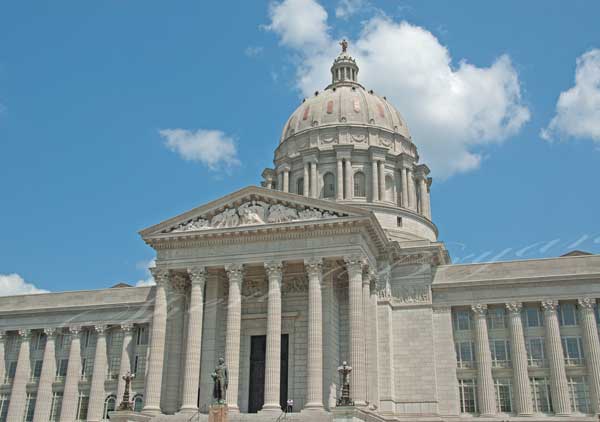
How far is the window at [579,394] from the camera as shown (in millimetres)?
44562

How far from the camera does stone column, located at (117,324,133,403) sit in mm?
52531

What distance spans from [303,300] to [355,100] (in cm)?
2556

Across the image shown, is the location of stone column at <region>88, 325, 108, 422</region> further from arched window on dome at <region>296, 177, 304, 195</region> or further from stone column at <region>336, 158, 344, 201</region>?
stone column at <region>336, 158, 344, 201</region>

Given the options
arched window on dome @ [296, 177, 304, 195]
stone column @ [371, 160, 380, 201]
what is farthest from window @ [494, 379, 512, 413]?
arched window on dome @ [296, 177, 304, 195]

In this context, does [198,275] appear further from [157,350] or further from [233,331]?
[157,350]

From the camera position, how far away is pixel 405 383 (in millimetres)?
46688

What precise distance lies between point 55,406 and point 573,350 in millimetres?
38985

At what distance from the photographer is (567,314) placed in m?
46.7

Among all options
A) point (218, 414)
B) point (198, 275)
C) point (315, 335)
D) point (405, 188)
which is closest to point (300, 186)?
point (405, 188)

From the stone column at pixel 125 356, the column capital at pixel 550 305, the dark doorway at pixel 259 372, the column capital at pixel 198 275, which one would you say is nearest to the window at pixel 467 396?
the column capital at pixel 550 305

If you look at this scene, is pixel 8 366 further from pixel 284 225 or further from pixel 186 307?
pixel 284 225

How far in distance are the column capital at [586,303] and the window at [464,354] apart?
7.60m

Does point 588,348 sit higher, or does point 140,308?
point 140,308

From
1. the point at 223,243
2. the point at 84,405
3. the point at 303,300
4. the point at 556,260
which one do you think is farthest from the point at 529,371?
the point at 84,405
